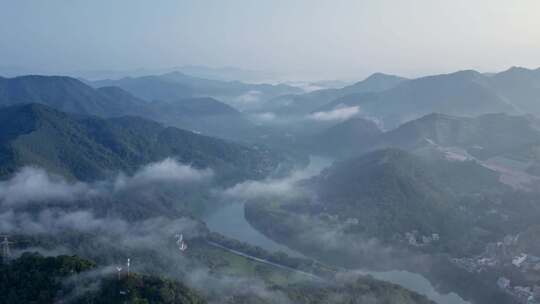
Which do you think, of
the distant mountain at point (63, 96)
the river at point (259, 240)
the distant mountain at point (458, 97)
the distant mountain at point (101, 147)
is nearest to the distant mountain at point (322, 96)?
the distant mountain at point (458, 97)

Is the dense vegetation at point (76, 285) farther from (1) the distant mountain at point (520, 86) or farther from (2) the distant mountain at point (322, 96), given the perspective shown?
(2) the distant mountain at point (322, 96)

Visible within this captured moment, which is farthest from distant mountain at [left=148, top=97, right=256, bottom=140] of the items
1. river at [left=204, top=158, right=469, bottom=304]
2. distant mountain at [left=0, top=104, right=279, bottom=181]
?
river at [left=204, top=158, right=469, bottom=304]

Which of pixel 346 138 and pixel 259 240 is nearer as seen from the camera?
pixel 259 240

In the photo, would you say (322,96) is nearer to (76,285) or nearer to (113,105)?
(113,105)

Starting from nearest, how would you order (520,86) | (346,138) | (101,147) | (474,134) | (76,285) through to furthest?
1. (76,285)
2. (101,147)
3. (474,134)
4. (346,138)
5. (520,86)

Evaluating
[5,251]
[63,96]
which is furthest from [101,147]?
[63,96]

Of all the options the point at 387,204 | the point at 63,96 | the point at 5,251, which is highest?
the point at 63,96
